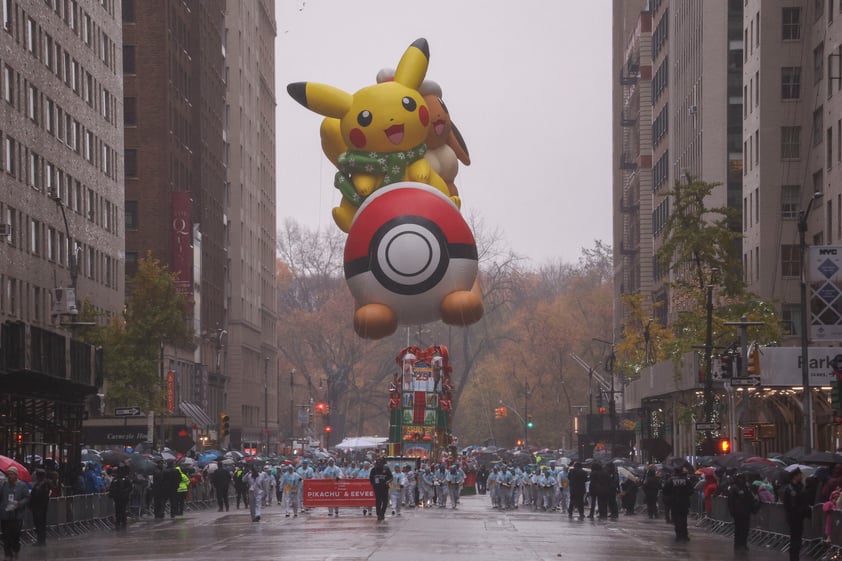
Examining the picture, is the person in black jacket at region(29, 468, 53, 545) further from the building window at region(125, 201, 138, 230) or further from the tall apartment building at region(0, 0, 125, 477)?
the building window at region(125, 201, 138, 230)

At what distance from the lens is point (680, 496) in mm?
39438

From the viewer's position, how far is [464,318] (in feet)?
187

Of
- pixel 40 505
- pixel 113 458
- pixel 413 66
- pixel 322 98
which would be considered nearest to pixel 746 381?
pixel 413 66

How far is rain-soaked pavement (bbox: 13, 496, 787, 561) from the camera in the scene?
104 ft

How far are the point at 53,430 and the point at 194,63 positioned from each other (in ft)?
→ 194

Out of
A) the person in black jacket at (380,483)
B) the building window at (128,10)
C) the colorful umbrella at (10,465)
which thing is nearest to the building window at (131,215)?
the building window at (128,10)

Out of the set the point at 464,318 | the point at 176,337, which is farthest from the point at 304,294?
the point at 464,318

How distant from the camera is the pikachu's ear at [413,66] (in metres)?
56.7

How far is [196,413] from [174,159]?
513 inches

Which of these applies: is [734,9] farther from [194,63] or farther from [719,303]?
[194,63]

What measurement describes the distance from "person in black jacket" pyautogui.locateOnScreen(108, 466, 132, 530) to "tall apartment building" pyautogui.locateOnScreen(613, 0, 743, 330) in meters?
44.5

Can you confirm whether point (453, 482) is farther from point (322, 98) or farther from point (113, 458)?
point (322, 98)

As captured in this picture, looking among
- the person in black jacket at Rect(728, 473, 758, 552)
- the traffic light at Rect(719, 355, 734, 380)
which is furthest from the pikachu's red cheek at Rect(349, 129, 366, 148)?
the person in black jacket at Rect(728, 473, 758, 552)

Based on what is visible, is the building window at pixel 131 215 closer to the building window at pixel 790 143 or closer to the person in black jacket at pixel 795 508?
the building window at pixel 790 143
